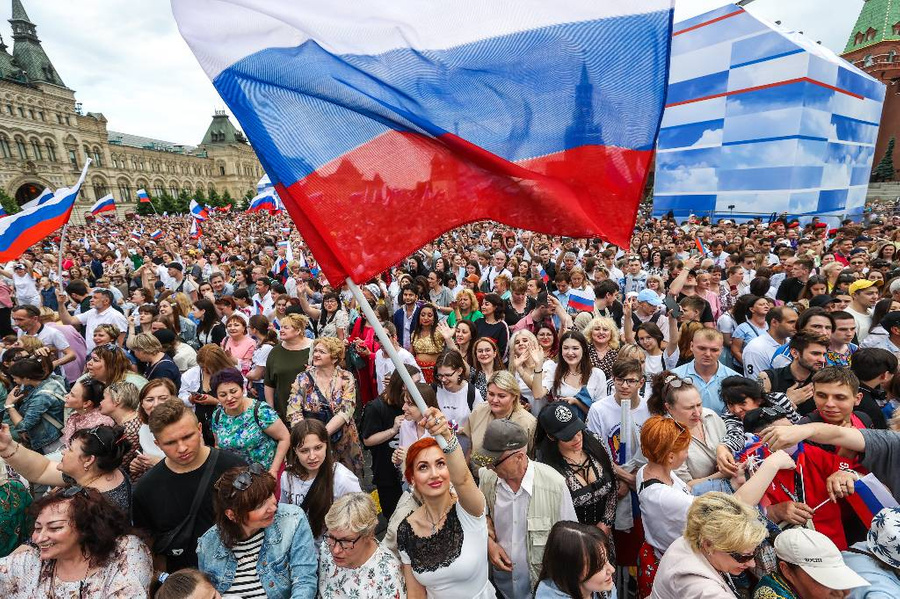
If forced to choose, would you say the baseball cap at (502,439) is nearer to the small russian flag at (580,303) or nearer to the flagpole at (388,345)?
the flagpole at (388,345)

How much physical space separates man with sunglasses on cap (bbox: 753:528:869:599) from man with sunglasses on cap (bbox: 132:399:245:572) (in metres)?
2.96

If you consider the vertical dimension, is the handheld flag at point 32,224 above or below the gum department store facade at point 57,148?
below

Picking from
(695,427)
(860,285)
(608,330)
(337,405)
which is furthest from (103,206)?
(860,285)

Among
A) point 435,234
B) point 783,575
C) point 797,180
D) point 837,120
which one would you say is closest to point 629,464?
point 783,575

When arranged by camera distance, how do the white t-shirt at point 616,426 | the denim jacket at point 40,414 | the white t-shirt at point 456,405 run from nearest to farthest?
the white t-shirt at point 616,426 < the white t-shirt at point 456,405 < the denim jacket at point 40,414

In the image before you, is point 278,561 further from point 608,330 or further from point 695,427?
point 608,330

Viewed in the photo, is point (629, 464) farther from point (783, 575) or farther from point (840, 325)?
point (840, 325)

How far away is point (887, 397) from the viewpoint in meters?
3.45

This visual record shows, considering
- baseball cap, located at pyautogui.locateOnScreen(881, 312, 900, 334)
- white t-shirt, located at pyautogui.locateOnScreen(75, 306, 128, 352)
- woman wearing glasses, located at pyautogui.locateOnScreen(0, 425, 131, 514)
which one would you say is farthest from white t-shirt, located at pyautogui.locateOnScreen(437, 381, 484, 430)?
white t-shirt, located at pyautogui.locateOnScreen(75, 306, 128, 352)

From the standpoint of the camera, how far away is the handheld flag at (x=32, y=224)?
6816mm

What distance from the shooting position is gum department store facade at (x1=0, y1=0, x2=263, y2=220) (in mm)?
57062

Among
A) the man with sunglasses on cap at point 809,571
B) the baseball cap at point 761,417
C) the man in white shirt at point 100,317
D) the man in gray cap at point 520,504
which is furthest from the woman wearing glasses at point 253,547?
the man in white shirt at point 100,317

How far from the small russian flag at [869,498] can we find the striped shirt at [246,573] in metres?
3.23

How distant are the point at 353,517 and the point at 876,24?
89.0m
